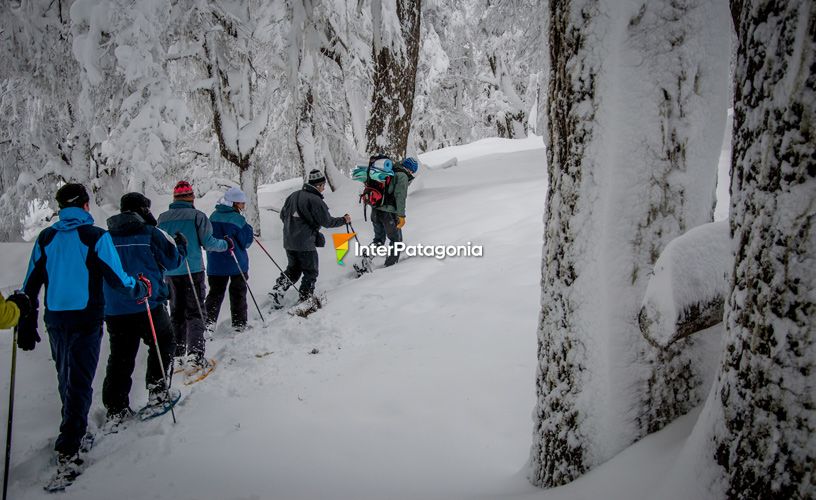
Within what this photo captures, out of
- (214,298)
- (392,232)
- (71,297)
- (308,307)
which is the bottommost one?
(308,307)

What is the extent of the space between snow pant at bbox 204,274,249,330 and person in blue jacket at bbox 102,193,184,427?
155 cm

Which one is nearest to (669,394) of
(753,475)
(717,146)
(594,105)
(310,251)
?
(753,475)

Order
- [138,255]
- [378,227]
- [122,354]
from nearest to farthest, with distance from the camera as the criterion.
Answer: [122,354]
[138,255]
[378,227]

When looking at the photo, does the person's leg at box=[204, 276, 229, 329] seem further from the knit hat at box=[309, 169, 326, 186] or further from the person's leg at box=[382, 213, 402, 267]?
the person's leg at box=[382, 213, 402, 267]

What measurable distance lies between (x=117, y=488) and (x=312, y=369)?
1.82 m

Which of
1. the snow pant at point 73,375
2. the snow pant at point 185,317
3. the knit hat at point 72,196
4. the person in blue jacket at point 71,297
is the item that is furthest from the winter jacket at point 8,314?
the snow pant at point 185,317

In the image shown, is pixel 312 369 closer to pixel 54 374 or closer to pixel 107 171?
pixel 54 374

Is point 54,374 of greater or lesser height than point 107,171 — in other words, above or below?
below

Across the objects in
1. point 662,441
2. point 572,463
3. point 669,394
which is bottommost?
point 572,463

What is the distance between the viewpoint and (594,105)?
188 cm

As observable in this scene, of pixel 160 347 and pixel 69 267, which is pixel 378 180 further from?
pixel 69 267

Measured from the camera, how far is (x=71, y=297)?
3344 millimetres

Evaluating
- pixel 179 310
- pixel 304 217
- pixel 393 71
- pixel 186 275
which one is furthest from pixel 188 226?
pixel 393 71

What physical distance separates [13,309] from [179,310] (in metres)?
2.22
